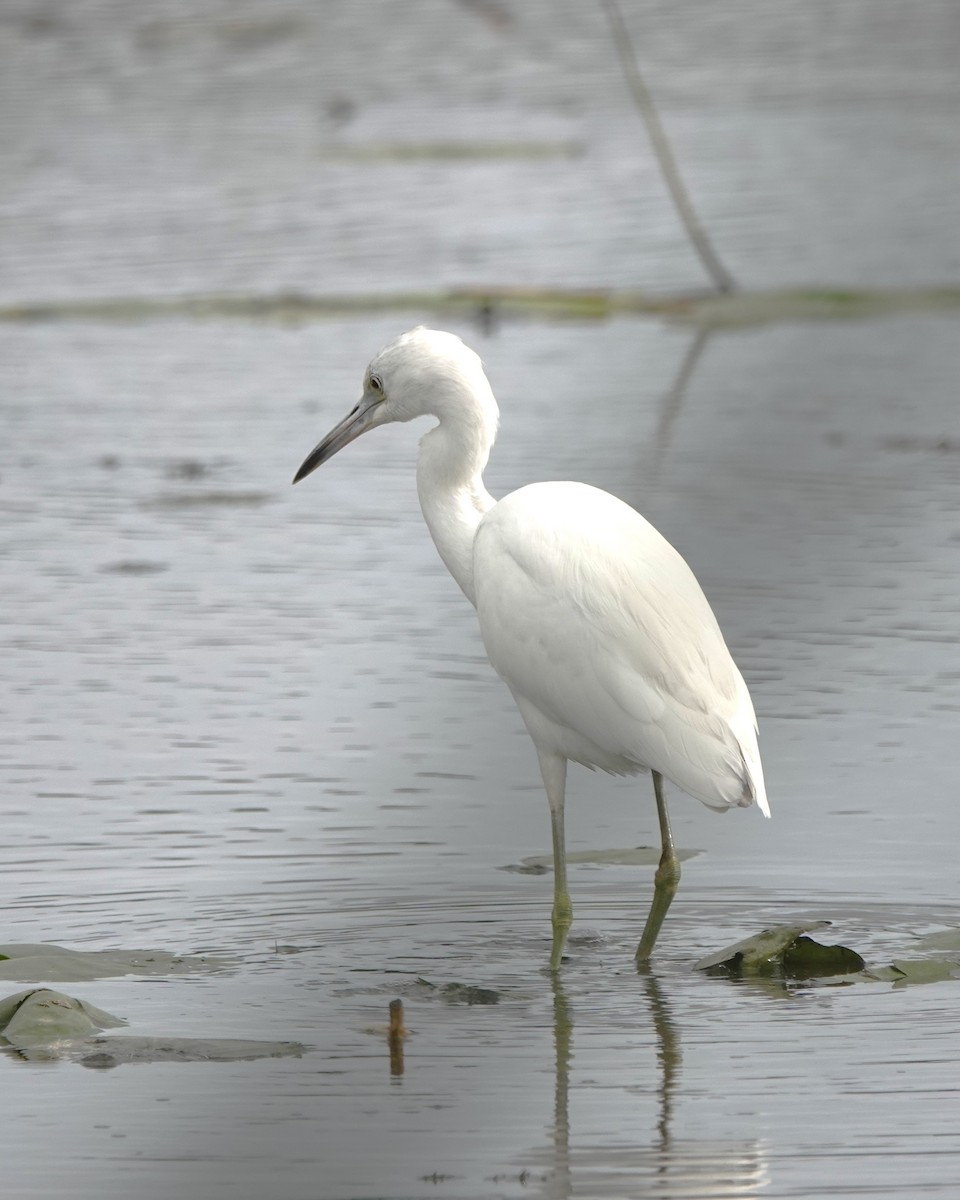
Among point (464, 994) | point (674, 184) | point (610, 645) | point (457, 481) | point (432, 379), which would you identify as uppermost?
point (674, 184)

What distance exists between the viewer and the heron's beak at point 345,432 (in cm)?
549

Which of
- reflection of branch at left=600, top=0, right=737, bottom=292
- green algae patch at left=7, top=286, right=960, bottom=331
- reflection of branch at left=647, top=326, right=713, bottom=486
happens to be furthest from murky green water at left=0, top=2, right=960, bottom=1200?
reflection of branch at left=600, top=0, right=737, bottom=292

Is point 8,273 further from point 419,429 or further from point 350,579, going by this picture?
point 350,579

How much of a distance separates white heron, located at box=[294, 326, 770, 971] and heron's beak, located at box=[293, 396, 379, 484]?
26 centimetres

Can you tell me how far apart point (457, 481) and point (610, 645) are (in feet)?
2.31

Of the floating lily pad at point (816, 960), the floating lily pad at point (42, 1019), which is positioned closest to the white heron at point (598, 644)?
the floating lily pad at point (816, 960)

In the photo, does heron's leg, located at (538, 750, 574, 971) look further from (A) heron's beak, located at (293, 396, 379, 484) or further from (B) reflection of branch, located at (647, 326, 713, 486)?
(B) reflection of branch, located at (647, 326, 713, 486)

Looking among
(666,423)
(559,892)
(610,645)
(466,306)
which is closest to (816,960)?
(559,892)

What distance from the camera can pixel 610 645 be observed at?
4770 millimetres

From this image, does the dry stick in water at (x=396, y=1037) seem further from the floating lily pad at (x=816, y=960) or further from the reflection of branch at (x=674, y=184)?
the reflection of branch at (x=674, y=184)

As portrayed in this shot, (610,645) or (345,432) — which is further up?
(345,432)

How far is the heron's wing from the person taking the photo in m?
4.60

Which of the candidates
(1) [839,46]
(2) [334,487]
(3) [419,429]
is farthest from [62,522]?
(1) [839,46]

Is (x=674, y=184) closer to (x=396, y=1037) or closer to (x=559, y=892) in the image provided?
(x=559, y=892)
